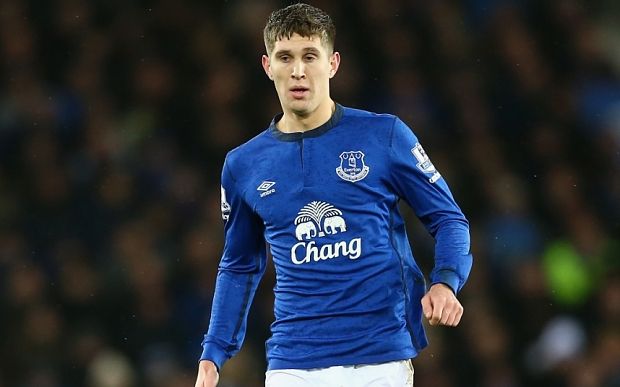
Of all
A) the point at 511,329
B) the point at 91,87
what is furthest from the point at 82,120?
the point at 511,329

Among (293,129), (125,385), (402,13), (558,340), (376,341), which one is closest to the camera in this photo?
(376,341)

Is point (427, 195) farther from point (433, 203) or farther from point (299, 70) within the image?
point (299, 70)

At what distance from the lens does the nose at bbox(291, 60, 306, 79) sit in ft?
14.1

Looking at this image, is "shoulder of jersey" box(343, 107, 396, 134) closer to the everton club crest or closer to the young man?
the young man

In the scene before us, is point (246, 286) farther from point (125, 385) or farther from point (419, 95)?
point (419, 95)

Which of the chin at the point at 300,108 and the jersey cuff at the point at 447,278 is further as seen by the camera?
the chin at the point at 300,108

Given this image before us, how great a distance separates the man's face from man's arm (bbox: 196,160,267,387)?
0.38 m

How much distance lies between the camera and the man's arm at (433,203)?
13.7ft

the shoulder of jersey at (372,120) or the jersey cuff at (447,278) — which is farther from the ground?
the shoulder of jersey at (372,120)

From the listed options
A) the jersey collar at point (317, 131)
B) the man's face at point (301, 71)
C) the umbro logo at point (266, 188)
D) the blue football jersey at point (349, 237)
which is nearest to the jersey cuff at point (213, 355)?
A: the blue football jersey at point (349, 237)

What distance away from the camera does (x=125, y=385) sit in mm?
8430

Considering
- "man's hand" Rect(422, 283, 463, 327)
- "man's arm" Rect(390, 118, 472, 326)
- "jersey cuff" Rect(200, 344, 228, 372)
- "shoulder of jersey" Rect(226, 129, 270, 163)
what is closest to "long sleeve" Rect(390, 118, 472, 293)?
"man's arm" Rect(390, 118, 472, 326)

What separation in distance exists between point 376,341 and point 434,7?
6.06 m

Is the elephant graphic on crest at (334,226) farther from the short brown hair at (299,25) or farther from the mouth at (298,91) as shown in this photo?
the short brown hair at (299,25)
